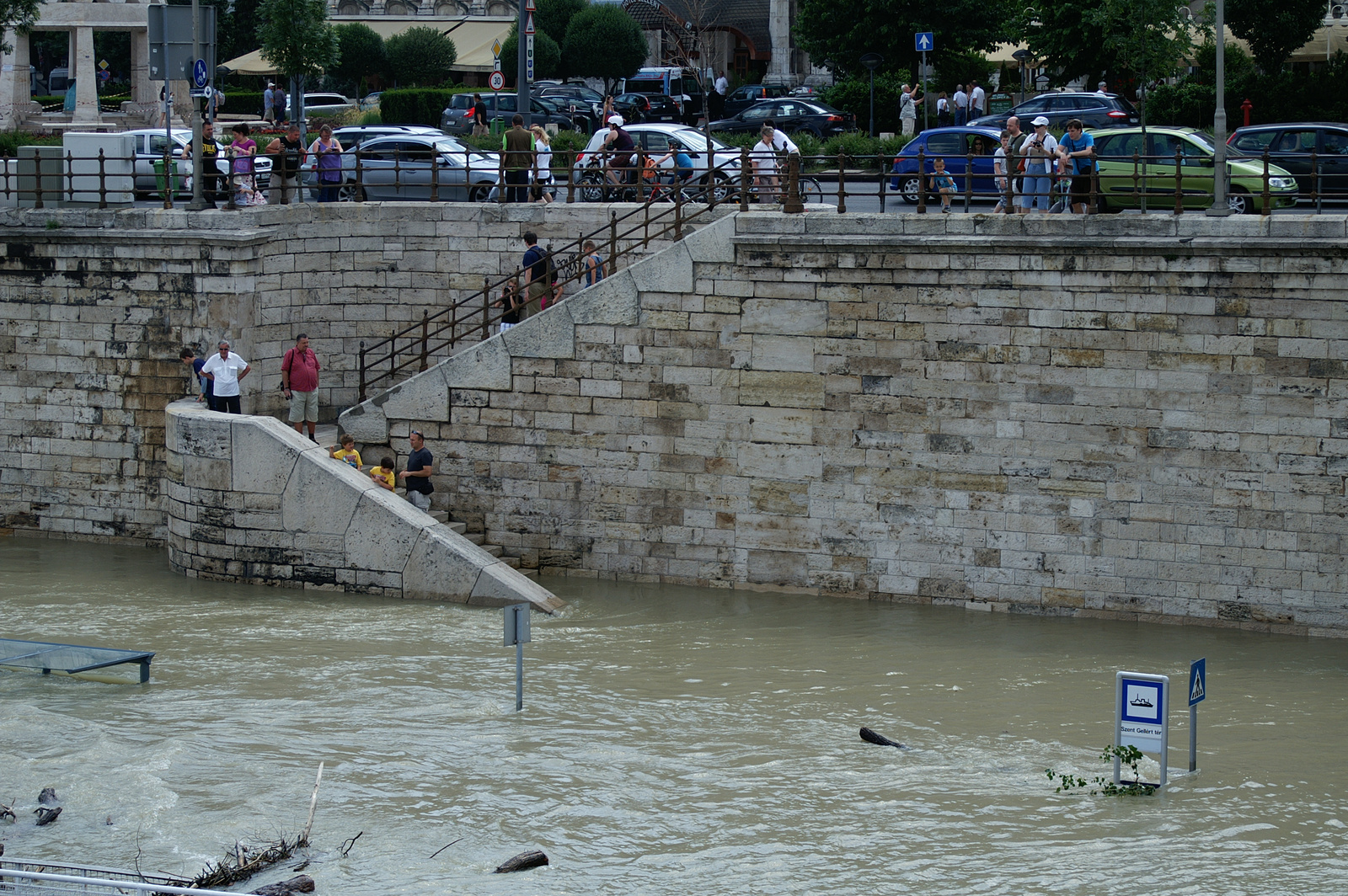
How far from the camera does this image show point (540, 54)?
46469 mm

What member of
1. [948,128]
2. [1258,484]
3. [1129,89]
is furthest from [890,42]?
[1258,484]

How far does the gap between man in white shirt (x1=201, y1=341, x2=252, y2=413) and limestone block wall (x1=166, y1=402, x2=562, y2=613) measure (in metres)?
0.33

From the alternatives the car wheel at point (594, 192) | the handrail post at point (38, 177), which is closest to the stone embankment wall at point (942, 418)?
the car wheel at point (594, 192)

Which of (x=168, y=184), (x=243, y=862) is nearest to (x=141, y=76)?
(x=168, y=184)

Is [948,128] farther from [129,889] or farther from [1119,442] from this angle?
[129,889]

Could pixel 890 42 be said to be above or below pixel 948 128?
above

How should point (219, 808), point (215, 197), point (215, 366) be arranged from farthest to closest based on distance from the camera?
1. point (215, 197)
2. point (215, 366)
3. point (219, 808)

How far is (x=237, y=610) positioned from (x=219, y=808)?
5.87 metres

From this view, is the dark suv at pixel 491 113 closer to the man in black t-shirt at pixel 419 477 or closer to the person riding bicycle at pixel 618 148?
the person riding bicycle at pixel 618 148

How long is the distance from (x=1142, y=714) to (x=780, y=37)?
4140cm

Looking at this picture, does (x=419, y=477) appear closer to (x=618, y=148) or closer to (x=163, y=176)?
(x=618, y=148)

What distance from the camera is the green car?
17703 mm

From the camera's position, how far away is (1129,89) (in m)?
35.0

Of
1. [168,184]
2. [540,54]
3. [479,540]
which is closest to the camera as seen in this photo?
[479,540]
